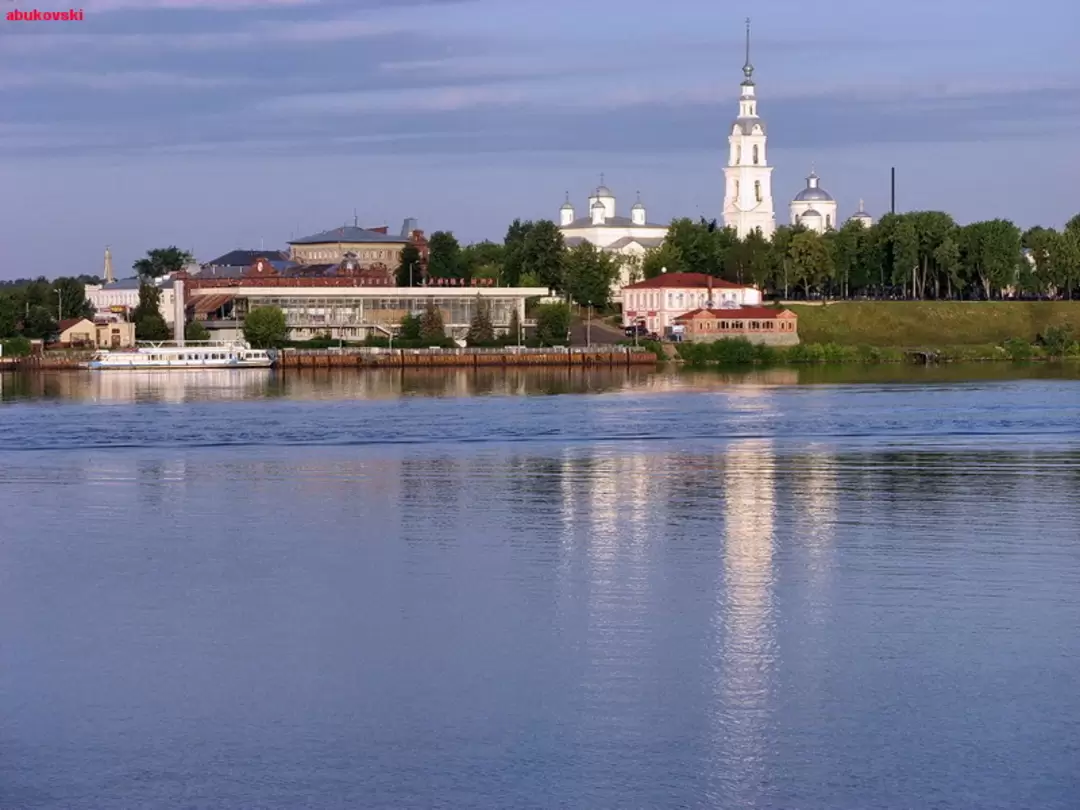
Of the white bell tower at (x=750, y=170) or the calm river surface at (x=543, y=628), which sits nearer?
the calm river surface at (x=543, y=628)

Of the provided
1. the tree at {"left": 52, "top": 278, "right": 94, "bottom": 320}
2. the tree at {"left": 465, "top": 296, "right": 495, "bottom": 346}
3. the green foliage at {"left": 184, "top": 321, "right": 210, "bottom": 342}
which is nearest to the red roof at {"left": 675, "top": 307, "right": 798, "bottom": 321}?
the tree at {"left": 465, "top": 296, "right": 495, "bottom": 346}

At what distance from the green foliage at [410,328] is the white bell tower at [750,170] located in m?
23.3

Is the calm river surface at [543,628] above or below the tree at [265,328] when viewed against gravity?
below

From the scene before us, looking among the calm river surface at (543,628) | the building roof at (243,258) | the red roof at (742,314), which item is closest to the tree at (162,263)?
the building roof at (243,258)

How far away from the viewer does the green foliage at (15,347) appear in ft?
265

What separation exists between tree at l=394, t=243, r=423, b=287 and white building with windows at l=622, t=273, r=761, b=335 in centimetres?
1576

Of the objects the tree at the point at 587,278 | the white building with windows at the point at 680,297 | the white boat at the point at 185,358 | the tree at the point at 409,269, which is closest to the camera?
the white boat at the point at 185,358

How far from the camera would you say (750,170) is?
101312 mm

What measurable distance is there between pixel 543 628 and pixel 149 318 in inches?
2896

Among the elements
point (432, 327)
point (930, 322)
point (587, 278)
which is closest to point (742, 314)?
point (930, 322)

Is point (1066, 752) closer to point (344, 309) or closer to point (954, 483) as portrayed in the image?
point (954, 483)

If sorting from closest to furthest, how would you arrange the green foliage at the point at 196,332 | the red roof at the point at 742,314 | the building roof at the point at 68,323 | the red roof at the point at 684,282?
the red roof at the point at 742,314, the red roof at the point at 684,282, the green foliage at the point at 196,332, the building roof at the point at 68,323

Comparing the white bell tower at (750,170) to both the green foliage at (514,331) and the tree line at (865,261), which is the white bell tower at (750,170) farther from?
the green foliage at (514,331)

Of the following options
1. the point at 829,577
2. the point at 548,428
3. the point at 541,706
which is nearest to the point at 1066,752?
the point at 541,706
